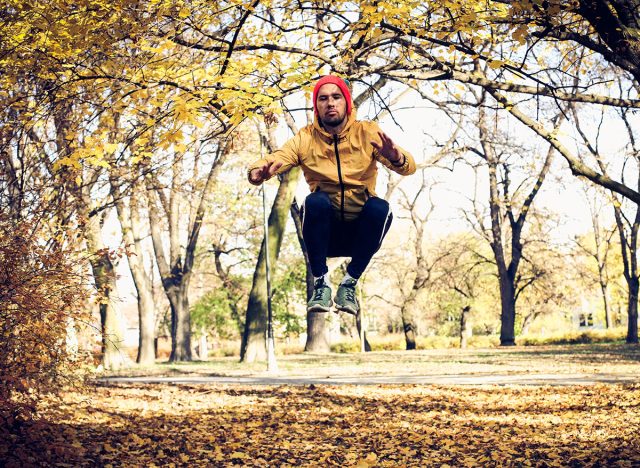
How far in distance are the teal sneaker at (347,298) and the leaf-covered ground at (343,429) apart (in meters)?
4.62

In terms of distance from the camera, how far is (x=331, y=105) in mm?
4488

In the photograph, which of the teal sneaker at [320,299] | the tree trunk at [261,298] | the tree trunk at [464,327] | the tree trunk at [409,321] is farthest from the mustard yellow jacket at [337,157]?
the tree trunk at [464,327]

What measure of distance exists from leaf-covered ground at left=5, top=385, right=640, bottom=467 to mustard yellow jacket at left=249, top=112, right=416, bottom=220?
5.58 metres

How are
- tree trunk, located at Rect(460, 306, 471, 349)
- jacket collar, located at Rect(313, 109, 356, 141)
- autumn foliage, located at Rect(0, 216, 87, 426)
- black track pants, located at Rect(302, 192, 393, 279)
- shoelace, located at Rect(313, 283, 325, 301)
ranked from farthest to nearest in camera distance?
tree trunk, located at Rect(460, 306, 471, 349) < autumn foliage, located at Rect(0, 216, 87, 426) < shoelace, located at Rect(313, 283, 325, 301) < black track pants, located at Rect(302, 192, 393, 279) < jacket collar, located at Rect(313, 109, 356, 141)

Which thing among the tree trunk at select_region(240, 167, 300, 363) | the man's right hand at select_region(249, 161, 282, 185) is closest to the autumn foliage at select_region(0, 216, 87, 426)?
the man's right hand at select_region(249, 161, 282, 185)

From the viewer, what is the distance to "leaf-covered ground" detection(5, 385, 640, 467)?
958 cm

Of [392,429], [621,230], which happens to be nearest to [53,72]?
[392,429]

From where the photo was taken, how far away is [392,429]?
1162cm

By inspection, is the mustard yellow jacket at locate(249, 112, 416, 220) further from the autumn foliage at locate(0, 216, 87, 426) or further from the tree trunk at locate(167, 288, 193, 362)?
the tree trunk at locate(167, 288, 193, 362)

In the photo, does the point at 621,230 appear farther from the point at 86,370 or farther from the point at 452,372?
the point at 86,370

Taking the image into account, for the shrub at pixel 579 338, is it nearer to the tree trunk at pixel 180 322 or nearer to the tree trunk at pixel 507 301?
the tree trunk at pixel 507 301

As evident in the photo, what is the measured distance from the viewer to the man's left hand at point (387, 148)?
448 centimetres

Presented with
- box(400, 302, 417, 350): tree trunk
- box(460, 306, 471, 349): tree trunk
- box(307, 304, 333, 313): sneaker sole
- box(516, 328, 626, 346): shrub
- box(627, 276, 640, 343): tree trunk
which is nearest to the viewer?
box(307, 304, 333, 313): sneaker sole

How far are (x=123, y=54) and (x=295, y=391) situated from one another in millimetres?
8440
